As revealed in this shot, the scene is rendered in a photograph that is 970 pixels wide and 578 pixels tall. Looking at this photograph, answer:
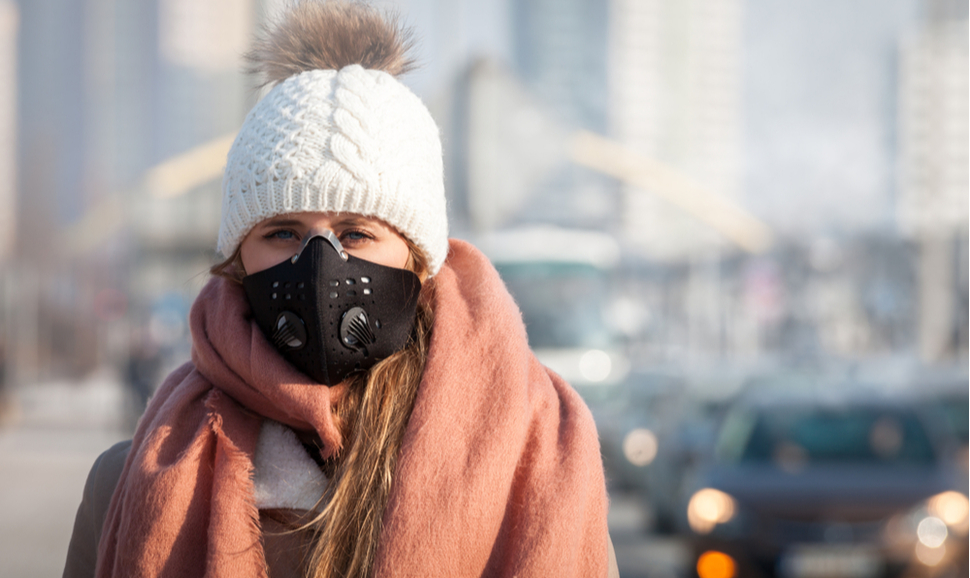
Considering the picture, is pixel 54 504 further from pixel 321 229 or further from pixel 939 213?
pixel 939 213

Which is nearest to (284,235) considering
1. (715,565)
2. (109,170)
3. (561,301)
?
(715,565)

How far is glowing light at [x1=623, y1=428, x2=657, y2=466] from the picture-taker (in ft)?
40.4

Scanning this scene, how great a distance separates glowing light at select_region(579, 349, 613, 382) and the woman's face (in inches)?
514

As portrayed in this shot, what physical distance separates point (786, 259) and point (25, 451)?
148 ft

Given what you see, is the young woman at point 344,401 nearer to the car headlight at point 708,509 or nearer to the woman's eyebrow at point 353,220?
the woman's eyebrow at point 353,220

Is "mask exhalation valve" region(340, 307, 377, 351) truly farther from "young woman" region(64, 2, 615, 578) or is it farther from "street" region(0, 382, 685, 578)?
"street" region(0, 382, 685, 578)

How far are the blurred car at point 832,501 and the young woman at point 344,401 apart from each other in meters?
4.51

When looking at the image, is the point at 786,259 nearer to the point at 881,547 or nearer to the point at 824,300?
the point at 824,300

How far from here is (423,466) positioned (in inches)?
75.8

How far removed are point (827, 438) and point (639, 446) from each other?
18.4 ft

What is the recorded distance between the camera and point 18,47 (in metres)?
59.8

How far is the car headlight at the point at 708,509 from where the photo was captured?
6.43 m

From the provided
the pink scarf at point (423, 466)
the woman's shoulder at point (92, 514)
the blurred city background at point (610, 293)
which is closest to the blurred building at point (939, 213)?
the blurred city background at point (610, 293)

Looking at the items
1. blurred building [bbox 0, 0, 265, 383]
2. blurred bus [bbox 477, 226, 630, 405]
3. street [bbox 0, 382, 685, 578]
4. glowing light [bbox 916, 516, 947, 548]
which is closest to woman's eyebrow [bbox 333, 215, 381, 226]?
glowing light [bbox 916, 516, 947, 548]
